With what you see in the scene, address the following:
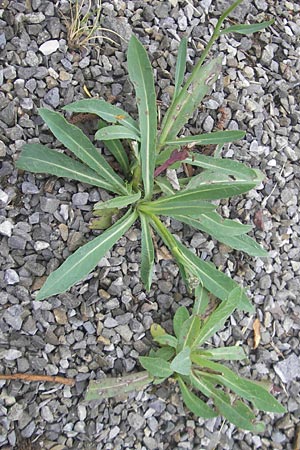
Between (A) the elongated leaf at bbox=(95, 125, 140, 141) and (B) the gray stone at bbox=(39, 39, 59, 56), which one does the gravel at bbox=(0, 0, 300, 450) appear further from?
(A) the elongated leaf at bbox=(95, 125, 140, 141)

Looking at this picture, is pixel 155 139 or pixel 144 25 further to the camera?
pixel 144 25

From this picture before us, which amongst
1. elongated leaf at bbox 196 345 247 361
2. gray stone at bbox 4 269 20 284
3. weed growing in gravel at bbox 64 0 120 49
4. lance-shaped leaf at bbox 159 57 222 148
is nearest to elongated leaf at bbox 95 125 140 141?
lance-shaped leaf at bbox 159 57 222 148

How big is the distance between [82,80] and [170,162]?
41 cm

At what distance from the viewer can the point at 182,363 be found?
1.76 meters

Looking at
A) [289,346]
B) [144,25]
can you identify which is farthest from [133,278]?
[144,25]

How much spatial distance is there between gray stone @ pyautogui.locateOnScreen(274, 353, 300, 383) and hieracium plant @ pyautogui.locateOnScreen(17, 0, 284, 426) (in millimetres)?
272

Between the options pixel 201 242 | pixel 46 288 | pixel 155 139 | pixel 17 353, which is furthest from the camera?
pixel 201 242

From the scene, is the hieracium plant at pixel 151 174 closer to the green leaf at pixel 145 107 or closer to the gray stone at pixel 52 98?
the green leaf at pixel 145 107

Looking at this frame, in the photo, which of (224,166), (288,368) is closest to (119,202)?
(224,166)

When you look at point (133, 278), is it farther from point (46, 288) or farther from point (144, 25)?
point (144, 25)

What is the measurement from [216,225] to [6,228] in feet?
2.12

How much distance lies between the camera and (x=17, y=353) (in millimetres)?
1763

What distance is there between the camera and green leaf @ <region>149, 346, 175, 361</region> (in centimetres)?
190

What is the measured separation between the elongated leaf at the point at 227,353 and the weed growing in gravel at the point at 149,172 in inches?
5.6
